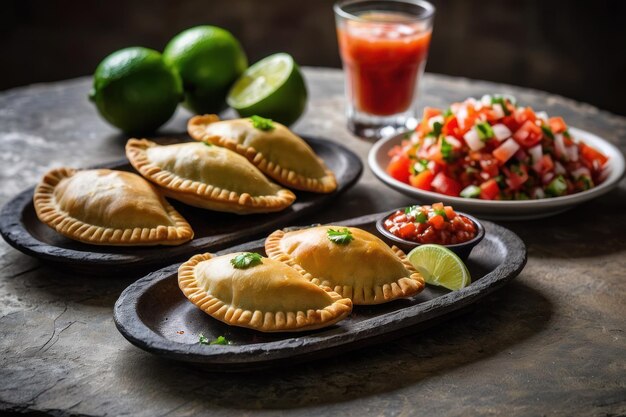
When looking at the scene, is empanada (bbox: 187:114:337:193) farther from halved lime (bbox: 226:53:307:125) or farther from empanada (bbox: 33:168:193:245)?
halved lime (bbox: 226:53:307:125)

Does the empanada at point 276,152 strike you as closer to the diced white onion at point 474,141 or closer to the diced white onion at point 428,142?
the diced white onion at point 428,142

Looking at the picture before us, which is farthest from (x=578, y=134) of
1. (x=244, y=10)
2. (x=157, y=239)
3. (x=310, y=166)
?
(x=244, y=10)

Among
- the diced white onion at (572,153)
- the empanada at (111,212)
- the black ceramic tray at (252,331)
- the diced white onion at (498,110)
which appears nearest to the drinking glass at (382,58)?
the diced white onion at (498,110)

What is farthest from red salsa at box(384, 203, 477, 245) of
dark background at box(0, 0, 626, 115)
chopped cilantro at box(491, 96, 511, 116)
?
dark background at box(0, 0, 626, 115)

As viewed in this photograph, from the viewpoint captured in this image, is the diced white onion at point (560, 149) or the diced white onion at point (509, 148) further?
the diced white onion at point (560, 149)

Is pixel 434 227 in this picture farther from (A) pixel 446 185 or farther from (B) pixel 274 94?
(B) pixel 274 94

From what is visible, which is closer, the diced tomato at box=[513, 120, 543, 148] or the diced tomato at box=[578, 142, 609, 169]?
the diced tomato at box=[513, 120, 543, 148]
